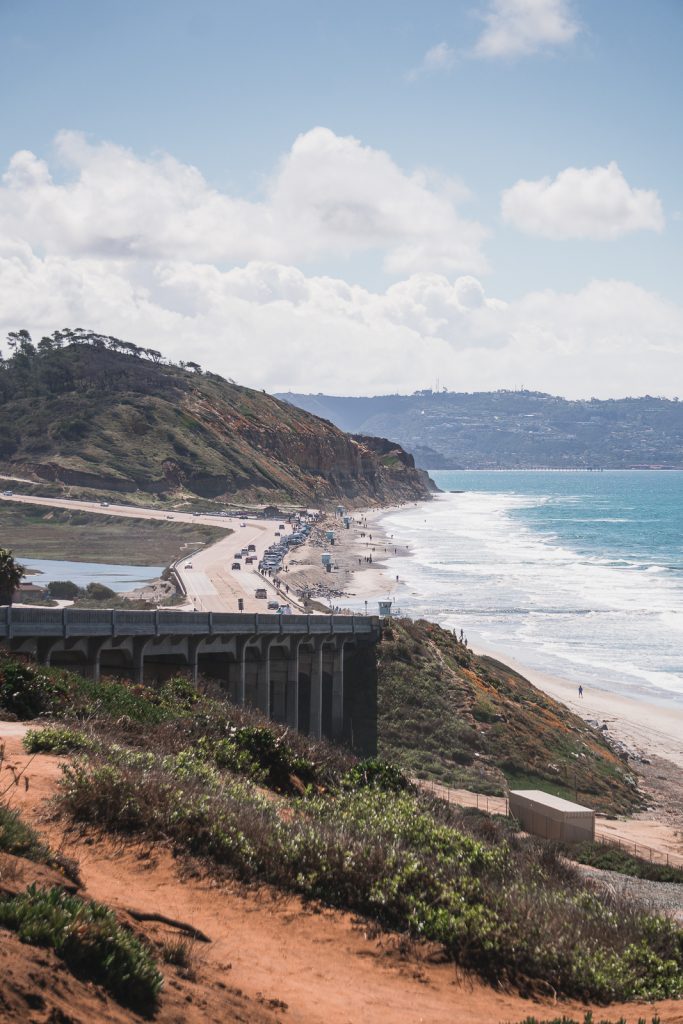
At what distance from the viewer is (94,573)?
287 feet

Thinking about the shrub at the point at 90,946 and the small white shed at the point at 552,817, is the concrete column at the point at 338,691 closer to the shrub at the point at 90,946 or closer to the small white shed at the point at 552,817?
the small white shed at the point at 552,817

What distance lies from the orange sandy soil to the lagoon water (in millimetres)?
65825

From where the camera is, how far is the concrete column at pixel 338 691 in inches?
1476

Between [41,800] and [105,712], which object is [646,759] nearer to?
[105,712]

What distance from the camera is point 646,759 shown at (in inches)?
1729

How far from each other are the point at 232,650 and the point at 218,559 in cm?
6387

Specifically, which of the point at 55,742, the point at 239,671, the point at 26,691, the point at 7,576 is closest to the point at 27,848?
the point at 55,742

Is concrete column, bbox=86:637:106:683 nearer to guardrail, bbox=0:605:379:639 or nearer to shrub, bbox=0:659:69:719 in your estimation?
guardrail, bbox=0:605:379:639

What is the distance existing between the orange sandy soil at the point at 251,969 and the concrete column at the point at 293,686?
78.1ft

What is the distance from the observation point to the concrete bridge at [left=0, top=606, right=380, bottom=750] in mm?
26219

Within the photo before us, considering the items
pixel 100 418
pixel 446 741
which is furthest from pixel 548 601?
pixel 100 418

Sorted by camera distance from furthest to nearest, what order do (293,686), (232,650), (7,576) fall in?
(7,576)
(293,686)
(232,650)

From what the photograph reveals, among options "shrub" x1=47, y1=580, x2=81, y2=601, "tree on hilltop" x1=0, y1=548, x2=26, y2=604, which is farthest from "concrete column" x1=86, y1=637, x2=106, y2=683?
"shrub" x1=47, y1=580, x2=81, y2=601

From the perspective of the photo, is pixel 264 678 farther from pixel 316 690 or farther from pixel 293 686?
pixel 316 690
